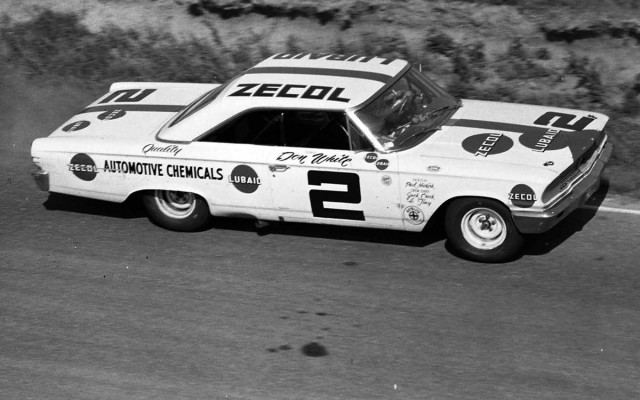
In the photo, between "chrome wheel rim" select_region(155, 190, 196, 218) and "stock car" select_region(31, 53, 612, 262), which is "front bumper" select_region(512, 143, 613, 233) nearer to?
"stock car" select_region(31, 53, 612, 262)

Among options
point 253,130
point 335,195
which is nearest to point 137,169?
point 253,130

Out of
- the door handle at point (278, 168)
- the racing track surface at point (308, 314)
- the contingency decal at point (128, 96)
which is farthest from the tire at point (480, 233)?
the contingency decal at point (128, 96)

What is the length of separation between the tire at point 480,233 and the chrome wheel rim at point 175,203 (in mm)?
2322

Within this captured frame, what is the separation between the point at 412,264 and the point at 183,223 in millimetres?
2124

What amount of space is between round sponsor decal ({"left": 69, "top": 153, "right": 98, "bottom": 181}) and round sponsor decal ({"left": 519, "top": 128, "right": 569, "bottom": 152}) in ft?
12.2

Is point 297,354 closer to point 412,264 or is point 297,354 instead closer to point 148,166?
point 412,264

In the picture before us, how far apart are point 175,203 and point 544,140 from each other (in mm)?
3244

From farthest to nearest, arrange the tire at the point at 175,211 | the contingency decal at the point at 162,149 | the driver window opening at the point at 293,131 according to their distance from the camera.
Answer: the tire at the point at 175,211 → the contingency decal at the point at 162,149 → the driver window opening at the point at 293,131

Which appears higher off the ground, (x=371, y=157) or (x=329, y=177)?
(x=371, y=157)

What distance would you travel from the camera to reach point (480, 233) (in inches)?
320

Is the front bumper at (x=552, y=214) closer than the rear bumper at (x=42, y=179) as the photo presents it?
Yes

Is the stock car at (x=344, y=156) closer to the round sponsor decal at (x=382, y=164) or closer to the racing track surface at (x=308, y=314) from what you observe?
the round sponsor decal at (x=382, y=164)

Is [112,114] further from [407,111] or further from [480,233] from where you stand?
[480,233]

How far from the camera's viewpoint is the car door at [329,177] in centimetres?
816
